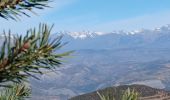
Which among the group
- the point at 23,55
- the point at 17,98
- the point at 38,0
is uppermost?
the point at 38,0

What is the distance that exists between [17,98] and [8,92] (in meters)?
0.18

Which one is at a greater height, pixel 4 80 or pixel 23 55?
pixel 23 55

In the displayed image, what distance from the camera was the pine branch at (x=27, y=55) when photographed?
3.66 m

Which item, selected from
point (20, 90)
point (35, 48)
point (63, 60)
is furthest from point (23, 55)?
point (20, 90)

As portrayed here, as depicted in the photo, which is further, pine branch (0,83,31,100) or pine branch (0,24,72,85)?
pine branch (0,83,31,100)

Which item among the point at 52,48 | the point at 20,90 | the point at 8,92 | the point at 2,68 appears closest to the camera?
the point at 2,68

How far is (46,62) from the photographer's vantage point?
3961mm

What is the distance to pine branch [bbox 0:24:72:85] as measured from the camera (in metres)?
3.66

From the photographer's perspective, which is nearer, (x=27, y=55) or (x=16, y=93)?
(x=27, y=55)

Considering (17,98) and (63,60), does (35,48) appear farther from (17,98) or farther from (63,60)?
(17,98)

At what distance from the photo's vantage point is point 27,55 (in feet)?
12.3

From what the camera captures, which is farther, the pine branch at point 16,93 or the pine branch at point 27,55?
the pine branch at point 16,93

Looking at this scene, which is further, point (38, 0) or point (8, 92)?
point (8, 92)

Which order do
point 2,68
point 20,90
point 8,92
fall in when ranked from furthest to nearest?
point 20,90
point 8,92
point 2,68
